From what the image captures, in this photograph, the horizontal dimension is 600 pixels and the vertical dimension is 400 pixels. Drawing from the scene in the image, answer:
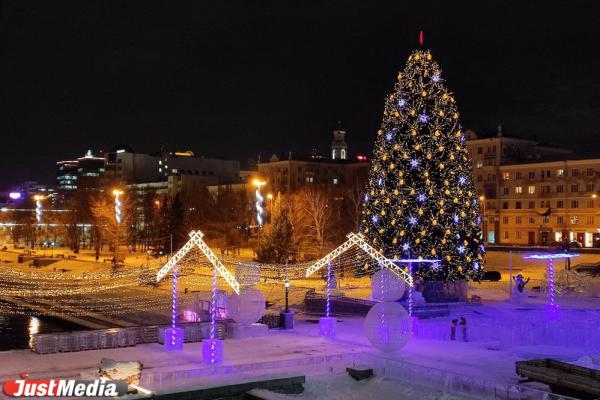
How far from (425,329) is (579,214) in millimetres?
61407

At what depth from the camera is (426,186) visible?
34500mm

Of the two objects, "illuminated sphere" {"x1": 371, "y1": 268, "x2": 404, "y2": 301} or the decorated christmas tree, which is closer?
"illuminated sphere" {"x1": 371, "y1": 268, "x2": 404, "y2": 301}

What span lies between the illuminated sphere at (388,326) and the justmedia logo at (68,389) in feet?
24.1

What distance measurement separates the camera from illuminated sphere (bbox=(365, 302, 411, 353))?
1978cm

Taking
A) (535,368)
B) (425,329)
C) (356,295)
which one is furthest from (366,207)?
(535,368)

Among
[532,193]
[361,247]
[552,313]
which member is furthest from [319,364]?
[532,193]

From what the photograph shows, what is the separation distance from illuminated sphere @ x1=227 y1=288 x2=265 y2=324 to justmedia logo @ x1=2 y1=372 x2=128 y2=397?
907 centimetres

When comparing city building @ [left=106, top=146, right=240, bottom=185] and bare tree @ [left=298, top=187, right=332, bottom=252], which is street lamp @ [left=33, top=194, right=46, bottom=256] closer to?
bare tree @ [left=298, top=187, right=332, bottom=252]

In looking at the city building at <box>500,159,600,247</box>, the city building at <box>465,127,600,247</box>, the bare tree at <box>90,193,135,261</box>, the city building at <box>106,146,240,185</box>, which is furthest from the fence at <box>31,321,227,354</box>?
the city building at <box>106,146,240,185</box>


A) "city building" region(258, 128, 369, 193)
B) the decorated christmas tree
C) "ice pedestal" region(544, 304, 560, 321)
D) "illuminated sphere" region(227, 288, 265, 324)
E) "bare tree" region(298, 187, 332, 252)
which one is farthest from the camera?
"city building" region(258, 128, 369, 193)

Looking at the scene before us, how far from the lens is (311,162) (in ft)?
430

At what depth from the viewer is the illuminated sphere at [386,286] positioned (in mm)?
23906

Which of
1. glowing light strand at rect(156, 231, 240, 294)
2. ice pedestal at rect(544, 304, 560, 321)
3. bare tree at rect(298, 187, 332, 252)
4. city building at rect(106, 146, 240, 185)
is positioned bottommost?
ice pedestal at rect(544, 304, 560, 321)

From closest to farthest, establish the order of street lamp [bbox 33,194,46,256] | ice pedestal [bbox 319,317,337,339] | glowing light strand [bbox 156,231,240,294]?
glowing light strand [bbox 156,231,240,294]
ice pedestal [bbox 319,317,337,339]
street lamp [bbox 33,194,46,256]
